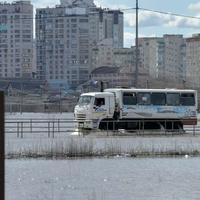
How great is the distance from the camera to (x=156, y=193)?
55.7ft

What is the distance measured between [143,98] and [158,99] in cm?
111

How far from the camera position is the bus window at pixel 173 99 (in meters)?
49.6

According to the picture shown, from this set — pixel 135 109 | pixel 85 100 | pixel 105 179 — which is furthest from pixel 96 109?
pixel 105 179

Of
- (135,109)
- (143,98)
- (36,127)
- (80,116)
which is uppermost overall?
(143,98)

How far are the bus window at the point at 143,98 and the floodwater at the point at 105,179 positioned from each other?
20608 millimetres

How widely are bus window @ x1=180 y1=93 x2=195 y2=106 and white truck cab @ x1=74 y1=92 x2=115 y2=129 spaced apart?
529 centimetres

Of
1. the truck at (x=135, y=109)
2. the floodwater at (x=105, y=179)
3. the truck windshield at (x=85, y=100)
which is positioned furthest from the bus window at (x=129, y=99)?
the floodwater at (x=105, y=179)

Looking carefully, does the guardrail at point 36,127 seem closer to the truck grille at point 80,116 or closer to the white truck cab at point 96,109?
the truck grille at point 80,116

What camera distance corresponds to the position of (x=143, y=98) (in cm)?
4878

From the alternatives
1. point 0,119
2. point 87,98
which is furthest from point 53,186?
point 87,98

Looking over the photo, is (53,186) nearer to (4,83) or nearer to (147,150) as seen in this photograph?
(147,150)

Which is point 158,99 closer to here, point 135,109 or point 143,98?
point 143,98

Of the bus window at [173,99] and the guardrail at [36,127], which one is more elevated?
the bus window at [173,99]

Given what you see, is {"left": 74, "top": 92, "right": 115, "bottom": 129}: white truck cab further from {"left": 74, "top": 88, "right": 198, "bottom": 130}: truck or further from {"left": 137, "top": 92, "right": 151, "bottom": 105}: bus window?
{"left": 137, "top": 92, "right": 151, "bottom": 105}: bus window
